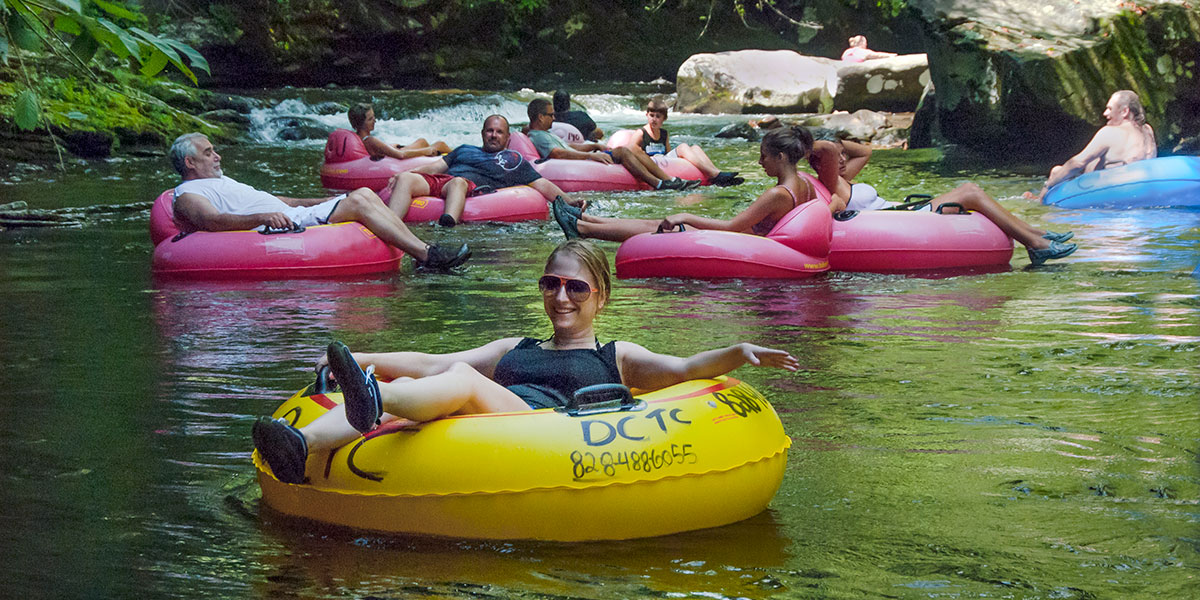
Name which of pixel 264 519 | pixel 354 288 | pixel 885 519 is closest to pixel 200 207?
pixel 354 288

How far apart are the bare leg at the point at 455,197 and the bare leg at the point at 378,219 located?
224cm

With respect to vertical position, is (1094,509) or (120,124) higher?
(120,124)

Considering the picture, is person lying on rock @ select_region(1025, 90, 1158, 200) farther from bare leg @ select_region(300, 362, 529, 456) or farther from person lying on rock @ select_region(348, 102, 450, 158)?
bare leg @ select_region(300, 362, 529, 456)

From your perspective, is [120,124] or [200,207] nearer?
[200,207]

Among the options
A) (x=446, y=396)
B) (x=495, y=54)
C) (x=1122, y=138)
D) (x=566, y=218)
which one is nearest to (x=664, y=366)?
(x=446, y=396)

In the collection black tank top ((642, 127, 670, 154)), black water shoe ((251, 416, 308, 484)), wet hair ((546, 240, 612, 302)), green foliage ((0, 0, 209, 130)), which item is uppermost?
green foliage ((0, 0, 209, 130))

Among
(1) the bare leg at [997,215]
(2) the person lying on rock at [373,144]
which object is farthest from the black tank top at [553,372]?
(2) the person lying on rock at [373,144]

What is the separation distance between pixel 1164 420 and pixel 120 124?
1574 centimetres

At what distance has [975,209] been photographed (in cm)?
941

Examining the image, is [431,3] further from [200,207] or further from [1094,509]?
[1094,509]

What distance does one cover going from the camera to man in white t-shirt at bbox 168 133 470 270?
8.73 metres

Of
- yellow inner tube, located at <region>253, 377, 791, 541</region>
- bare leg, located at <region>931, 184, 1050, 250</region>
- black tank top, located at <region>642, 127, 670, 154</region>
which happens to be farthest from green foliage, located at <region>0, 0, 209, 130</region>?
black tank top, located at <region>642, 127, 670, 154</region>

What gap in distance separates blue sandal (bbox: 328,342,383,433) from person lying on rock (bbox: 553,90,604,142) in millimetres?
12296

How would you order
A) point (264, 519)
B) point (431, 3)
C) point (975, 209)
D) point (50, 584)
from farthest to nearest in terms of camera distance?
1. point (431, 3)
2. point (975, 209)
3. point (264, 519)
4. point (50, 584)
